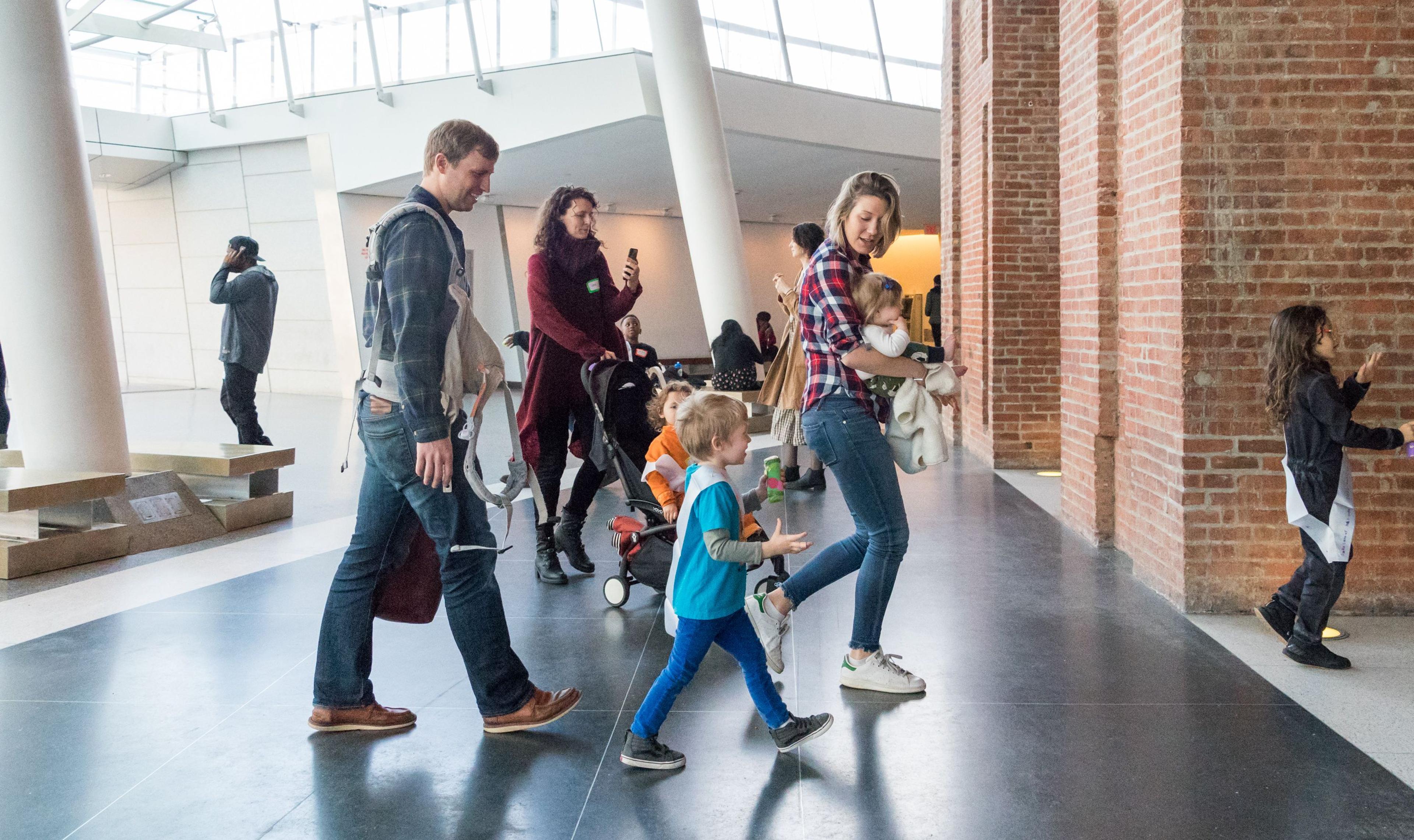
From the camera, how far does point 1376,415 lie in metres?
4.58

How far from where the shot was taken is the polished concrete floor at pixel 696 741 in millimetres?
2908

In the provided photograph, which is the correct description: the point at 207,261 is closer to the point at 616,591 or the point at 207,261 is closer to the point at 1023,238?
the point at 1023,238

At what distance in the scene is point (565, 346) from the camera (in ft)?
17.4

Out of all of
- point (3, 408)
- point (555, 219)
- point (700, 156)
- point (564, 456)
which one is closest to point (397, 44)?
point (700, 156)

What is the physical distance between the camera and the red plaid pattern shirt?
3594 mm

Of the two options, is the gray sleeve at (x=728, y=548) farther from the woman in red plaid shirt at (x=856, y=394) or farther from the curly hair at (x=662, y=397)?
the curly hair at (x=662, y=397)

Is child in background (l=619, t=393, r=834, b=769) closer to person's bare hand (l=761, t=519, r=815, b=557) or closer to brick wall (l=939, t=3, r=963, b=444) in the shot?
person's bare hand (l=761, t=519, r=815, b=557)

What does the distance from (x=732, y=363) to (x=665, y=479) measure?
19.6 ft

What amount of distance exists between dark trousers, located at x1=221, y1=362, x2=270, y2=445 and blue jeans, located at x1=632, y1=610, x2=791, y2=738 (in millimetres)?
6001

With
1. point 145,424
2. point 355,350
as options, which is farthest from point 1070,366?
point 355,350

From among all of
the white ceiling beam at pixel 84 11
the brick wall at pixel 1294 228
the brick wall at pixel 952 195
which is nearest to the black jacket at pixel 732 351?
the brick wall at pixel 952 195

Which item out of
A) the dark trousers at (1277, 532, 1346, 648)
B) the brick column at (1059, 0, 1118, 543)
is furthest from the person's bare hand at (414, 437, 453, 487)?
the brick column at (1059, 0, 1118, 543)

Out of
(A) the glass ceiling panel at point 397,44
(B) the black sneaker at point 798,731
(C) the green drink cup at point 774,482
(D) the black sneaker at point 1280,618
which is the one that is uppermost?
(A) the glass ceiling panel at point 397,44

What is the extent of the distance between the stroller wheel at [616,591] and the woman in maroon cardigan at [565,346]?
44 centimetres
